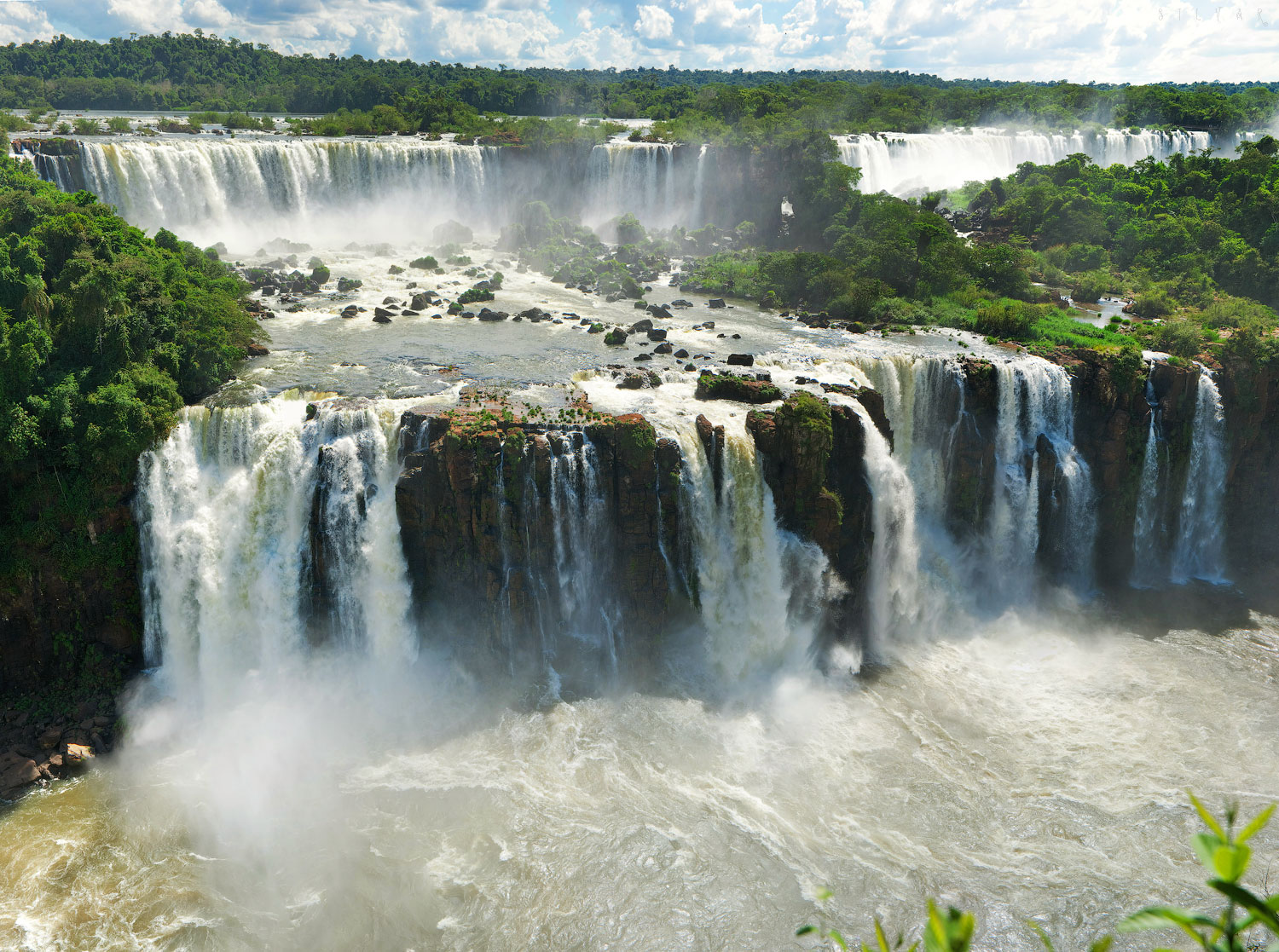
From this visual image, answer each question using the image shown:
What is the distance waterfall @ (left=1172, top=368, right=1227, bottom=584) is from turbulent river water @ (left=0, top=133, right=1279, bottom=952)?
0.79 feet

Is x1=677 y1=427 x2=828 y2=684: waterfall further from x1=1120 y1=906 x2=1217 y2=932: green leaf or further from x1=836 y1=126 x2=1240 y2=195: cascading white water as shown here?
x1=836 y1=126 x2=1240 y2=195: cascading white water

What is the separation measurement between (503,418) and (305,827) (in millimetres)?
10317

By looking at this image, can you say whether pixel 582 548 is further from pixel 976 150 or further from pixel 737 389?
pixel 976 150

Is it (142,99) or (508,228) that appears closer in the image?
(508,228)

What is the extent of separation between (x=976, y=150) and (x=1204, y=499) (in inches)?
1766

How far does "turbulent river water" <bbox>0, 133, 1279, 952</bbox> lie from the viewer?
16.3 meters

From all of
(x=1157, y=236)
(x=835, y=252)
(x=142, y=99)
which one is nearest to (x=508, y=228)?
(x=835, y=252)

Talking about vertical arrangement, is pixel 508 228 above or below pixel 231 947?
above

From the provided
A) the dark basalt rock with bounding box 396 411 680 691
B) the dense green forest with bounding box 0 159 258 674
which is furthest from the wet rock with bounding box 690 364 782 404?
the dense green forest with bounding box 0 159 258 674

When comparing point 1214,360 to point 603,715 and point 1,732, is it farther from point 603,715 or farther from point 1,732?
point 1,732

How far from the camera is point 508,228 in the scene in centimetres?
4881

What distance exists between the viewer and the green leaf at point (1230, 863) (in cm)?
293

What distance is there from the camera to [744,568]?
75.0 feet

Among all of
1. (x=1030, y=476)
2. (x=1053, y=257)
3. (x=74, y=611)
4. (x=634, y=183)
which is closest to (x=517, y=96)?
(x=634, y=183)
